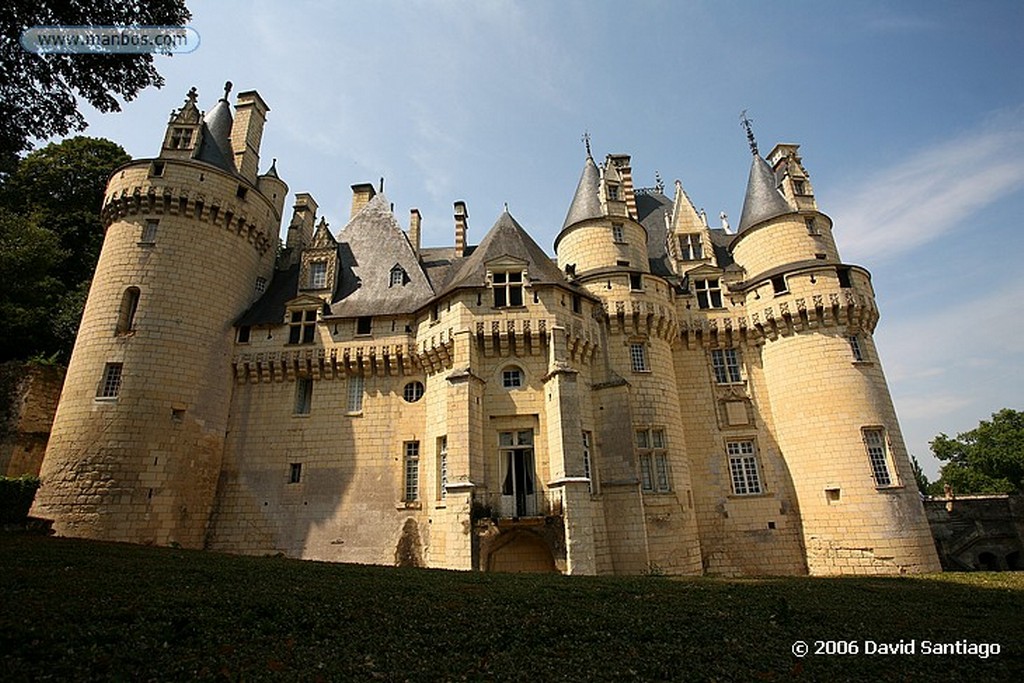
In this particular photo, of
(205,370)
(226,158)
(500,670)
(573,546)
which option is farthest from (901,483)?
(226,158)

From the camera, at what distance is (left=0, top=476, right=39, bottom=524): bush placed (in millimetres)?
14594

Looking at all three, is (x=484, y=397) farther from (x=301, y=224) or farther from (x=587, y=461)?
(x=301, y=224)

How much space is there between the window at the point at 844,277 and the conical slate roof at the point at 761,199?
3443 mm

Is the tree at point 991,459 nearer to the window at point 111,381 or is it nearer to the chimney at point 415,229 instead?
the chimney at point 415,229

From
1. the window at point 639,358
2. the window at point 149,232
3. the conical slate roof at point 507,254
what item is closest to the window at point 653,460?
the window at point 639,358

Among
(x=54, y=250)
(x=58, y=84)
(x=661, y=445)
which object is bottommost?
(x=661, y=445)

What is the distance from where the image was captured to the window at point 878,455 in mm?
19688

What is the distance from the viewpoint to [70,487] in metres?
17.8

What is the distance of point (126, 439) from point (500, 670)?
17923 mm

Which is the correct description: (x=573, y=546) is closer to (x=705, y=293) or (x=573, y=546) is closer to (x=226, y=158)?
(x=705, y=293)

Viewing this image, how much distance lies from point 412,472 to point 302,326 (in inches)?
311

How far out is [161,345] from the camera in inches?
792

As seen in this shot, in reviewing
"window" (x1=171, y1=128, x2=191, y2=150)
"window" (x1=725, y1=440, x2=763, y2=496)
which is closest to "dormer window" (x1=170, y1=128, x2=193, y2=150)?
"window" (x1=171, y1=128, x2=191, y2=150)

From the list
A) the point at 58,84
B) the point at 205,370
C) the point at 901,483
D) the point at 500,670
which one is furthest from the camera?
the point at 205,370
